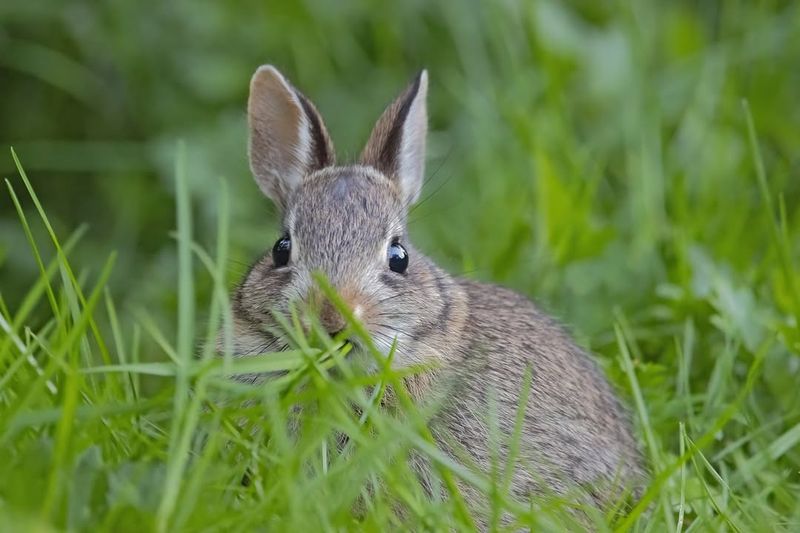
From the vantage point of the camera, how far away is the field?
3021 millimetres

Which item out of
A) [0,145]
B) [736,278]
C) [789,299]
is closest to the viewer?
[789,299]

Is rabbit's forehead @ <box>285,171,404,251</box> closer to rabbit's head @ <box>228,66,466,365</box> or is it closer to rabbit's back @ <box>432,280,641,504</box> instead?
rabbit's head @ <box>228,66,466,365</box>

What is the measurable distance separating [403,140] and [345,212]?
0.59 m

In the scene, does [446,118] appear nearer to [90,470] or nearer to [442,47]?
[442,47]

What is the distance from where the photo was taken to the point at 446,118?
701 centimetres

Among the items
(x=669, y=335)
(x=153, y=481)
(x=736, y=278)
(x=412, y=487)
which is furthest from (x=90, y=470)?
(x=736, y=278)

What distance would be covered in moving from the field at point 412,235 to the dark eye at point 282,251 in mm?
271

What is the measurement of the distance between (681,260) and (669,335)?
13.0 inches


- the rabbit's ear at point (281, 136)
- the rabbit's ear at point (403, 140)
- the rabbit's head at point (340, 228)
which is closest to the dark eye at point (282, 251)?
the rabbit's head at point (340, 228)

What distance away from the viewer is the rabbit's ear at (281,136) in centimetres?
450

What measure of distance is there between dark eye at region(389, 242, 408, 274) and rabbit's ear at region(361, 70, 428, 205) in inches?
18.7

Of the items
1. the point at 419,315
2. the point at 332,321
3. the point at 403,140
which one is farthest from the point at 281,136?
the point at 332,321

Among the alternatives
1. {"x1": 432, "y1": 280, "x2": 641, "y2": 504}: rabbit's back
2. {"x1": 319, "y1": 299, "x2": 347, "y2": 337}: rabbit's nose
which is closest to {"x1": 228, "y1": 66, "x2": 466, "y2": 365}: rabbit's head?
{"x1": 319, "y1": 299, "x2": 347, "y2": 337}: rabbit's nose

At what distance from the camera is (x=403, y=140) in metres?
4.56
